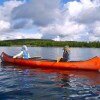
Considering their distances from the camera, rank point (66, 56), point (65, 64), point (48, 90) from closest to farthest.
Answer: point (48, 90)
point (65, 64)
point (66, 56)

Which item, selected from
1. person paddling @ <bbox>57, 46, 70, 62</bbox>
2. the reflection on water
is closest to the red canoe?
person paddling @ <bbox>57, 46, 70, 62</bbox>

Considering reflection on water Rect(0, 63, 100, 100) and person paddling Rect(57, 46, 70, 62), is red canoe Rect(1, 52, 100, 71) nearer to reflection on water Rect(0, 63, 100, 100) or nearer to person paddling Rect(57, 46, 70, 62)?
person paddling Rect(57, 46, 70, 62)

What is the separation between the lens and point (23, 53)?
29688 mm

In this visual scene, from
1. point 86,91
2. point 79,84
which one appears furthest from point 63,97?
point 79,84

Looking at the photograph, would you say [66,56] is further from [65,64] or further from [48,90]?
[48,90]

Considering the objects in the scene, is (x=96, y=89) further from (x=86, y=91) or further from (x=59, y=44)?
(x=59, y=44)

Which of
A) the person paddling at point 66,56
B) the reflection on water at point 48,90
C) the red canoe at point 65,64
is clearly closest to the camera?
the reflection on water at point 48,90

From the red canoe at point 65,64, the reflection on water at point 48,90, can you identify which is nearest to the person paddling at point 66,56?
the red canoe at point 65,64

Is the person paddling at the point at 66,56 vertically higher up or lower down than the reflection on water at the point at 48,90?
higher up

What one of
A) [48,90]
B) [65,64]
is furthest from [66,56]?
[48,90]

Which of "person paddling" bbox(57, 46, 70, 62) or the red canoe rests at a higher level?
"person paddling" bbox(57, 46, 70, 62)

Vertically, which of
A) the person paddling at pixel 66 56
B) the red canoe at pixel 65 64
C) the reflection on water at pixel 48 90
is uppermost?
the person paddling at pixel 66 56

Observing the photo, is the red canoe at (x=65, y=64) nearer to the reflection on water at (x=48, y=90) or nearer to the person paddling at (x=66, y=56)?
the person paddling at (x=66, y=56)

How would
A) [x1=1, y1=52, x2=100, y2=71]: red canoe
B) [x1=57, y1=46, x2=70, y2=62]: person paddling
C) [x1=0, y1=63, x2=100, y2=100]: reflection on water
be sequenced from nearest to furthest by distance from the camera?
[x1=0, y1=63, x2=100, y2=100]: reflection on water < [x1=1, y1=52, x2=100, y2=71]: red canoe < [x1=57, y1=46, x2=70, y2=62]: person paddling
